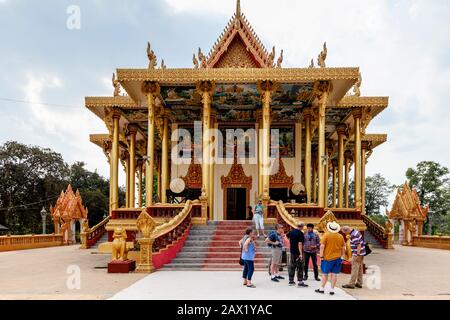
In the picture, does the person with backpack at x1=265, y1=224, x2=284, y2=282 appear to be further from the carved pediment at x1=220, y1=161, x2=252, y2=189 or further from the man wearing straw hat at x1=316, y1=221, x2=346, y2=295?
the carved pediment at x1=220, y1=161, x2=252, y2=189

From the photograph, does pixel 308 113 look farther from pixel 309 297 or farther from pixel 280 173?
pixel 309 297

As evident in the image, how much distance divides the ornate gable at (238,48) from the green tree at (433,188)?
33.5 meters

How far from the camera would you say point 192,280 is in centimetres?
1002

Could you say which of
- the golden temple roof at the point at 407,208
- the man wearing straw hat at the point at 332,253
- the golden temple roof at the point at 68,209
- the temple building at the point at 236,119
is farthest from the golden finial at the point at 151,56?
the golden temple roof at the point at 407,208

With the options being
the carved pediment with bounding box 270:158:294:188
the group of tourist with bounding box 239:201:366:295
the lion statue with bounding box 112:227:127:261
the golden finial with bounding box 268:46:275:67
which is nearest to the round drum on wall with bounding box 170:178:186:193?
the carved pediment with bounding box 270:158:294:188

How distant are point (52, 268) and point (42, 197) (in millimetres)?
37467

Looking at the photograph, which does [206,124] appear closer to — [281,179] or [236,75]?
[236,75]

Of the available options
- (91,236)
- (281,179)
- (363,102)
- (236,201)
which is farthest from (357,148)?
(91,236)

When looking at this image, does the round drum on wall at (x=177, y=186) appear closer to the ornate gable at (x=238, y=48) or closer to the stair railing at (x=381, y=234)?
the ornate gable at (x=238, y=48)

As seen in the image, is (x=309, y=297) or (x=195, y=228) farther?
(x=195, y=228)

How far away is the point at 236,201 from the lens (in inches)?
915

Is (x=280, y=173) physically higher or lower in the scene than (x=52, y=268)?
higher

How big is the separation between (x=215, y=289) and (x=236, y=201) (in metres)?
14.5
